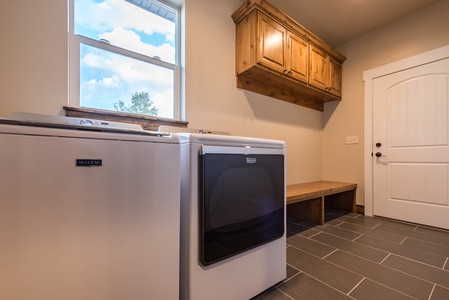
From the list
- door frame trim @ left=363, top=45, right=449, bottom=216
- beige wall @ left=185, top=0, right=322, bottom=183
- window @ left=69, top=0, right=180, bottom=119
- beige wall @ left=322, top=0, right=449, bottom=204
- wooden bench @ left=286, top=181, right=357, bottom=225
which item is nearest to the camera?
window @ left=69, top=0, right=180, bottom=119

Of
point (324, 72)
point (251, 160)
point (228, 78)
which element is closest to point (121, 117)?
A: point (251, 160)

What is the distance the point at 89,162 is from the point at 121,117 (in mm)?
947

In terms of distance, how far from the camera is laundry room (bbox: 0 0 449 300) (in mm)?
1172

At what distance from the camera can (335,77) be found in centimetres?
286

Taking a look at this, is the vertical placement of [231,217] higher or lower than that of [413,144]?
lower

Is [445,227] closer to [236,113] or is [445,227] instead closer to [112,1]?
[236,113]

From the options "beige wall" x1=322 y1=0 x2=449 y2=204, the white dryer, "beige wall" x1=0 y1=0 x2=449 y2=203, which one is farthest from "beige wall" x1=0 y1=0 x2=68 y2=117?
"beige wall" x1=322 y1=0 x2=449 y2=204

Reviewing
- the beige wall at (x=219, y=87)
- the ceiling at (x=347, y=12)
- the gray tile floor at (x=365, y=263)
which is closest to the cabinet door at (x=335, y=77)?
the ceiling at (x=347, y=12)

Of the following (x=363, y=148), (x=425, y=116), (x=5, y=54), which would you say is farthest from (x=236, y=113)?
(x=425, y=116)

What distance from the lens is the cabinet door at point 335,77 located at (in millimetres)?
2766

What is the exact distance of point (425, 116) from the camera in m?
2.25

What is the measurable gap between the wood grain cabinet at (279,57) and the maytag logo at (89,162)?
174 cm

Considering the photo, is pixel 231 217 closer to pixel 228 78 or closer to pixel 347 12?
pixel 228 78

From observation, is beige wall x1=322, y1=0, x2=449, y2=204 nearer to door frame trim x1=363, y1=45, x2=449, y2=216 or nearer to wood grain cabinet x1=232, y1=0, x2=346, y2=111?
door frame trim x1=363, y1=45, x2=449, y2=216
